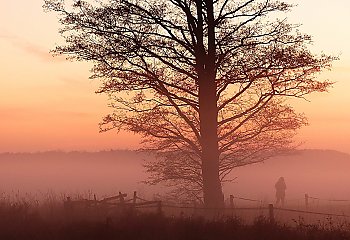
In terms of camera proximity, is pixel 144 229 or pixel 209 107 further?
pixel 209 107

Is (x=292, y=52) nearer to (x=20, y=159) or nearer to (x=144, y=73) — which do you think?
(x=144, y=73)

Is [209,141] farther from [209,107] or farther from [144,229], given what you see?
[144,229]

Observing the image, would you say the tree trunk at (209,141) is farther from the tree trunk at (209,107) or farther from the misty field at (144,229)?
the misty field at (144,229)

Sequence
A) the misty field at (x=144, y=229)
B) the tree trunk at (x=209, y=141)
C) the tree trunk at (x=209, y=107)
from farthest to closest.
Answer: the tree trunk at (x=209, y=141) < the tree trunk at (x=209, y=107) < the misty field at (x=144, y=229)

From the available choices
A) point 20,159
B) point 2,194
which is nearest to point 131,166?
point 20,159

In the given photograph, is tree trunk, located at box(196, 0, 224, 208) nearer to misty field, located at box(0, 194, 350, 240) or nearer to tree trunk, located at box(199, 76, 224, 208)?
tree trunk, located at box(199, 76, 224, 208)

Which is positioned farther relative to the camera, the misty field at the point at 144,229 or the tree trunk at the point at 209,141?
the tree trunk at the point at 209,141

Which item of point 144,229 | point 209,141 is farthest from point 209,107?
point 144,229

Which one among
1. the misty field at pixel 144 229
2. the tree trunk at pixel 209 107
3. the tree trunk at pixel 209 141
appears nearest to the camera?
the misty field at pixel 144 229

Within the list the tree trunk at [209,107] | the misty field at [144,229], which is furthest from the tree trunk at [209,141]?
the misty field at [144,229]

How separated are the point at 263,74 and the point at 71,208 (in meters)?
8.23

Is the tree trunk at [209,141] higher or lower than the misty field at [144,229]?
higher

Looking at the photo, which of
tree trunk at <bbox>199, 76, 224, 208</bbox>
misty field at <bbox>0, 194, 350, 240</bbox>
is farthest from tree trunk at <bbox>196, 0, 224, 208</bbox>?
misty field at <bbox>0, 194, 350, 240</bbox>

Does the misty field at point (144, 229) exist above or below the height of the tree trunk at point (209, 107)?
below
